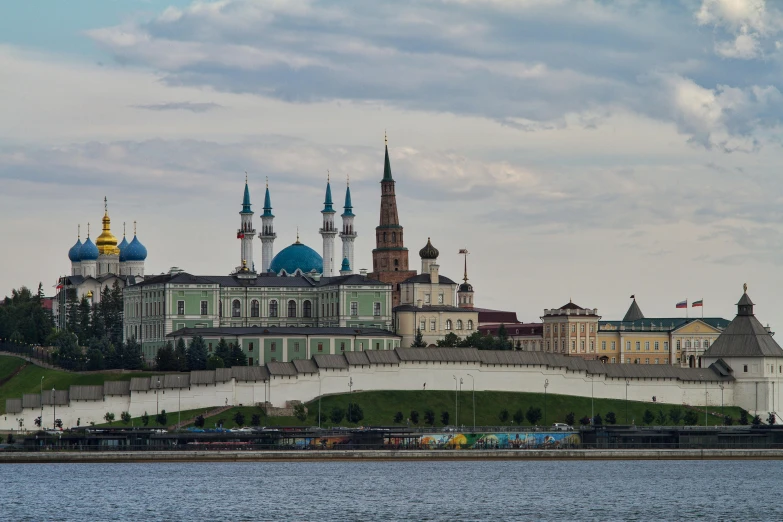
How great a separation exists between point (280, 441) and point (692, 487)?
29060mm

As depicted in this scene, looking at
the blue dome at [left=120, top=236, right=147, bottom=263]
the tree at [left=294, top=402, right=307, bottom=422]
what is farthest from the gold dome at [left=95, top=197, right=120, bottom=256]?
the tree at [left=294, top=402, right=307, bottom=422]

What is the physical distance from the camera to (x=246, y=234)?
646 feet

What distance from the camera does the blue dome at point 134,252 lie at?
649 ft

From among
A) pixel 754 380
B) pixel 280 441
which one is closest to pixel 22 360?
pixel 280 441

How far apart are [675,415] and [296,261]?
54.1 metres

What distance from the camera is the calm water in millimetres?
98438

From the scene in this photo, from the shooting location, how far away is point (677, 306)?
626 ft

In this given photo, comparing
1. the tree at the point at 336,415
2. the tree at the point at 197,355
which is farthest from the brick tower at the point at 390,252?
the tree at the point at 336,415

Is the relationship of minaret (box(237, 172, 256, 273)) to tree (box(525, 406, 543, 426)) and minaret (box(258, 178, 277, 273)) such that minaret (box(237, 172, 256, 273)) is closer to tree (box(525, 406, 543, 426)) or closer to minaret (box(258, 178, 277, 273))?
minaret (box(258, 178, 277, 273))

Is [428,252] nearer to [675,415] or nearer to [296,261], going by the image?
[296,261]

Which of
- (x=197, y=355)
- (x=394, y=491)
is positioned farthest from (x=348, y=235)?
(x=394, y=491)

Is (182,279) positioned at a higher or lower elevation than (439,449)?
higher

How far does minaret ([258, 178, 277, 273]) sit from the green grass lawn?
4819 centimetres

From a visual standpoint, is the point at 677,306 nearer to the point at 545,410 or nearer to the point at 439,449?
the point at 545,410
